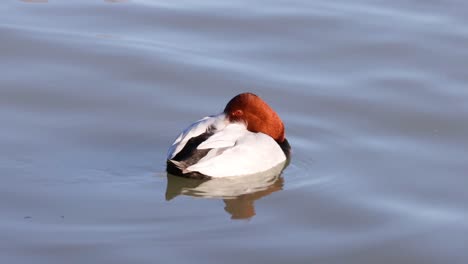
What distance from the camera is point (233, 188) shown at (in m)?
6.64

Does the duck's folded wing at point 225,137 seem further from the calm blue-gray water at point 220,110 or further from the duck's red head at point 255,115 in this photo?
the calm blue-gray water at point 220,110

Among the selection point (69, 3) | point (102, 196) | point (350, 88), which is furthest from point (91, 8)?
point (102, 196)

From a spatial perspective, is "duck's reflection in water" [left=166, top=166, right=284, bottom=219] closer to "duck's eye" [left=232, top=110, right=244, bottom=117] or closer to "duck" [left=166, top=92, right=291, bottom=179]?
"duck" [left=166, top=92, right=291, bottom=179]

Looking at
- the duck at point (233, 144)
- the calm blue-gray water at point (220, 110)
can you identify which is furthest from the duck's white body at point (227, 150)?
the calm blue-gray water at point (220, 110)

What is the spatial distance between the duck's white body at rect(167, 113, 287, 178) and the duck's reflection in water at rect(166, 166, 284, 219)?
0.06 m

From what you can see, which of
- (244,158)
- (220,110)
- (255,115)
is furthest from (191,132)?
Answer: (220,110)

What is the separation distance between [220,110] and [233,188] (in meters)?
1.42

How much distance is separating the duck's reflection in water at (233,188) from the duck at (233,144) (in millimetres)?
46

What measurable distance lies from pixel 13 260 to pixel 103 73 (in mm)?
3477

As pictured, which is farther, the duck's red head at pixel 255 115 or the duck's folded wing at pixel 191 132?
the duck's red head at pixel 255 115

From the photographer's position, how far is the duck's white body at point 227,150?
22.0 ft

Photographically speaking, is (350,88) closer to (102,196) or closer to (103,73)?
(103,73)

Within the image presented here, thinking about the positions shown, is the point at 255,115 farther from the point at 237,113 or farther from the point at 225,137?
the point at 225,137

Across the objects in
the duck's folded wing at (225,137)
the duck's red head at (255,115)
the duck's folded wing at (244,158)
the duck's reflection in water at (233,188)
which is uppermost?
the duck's red head at (255,115)
